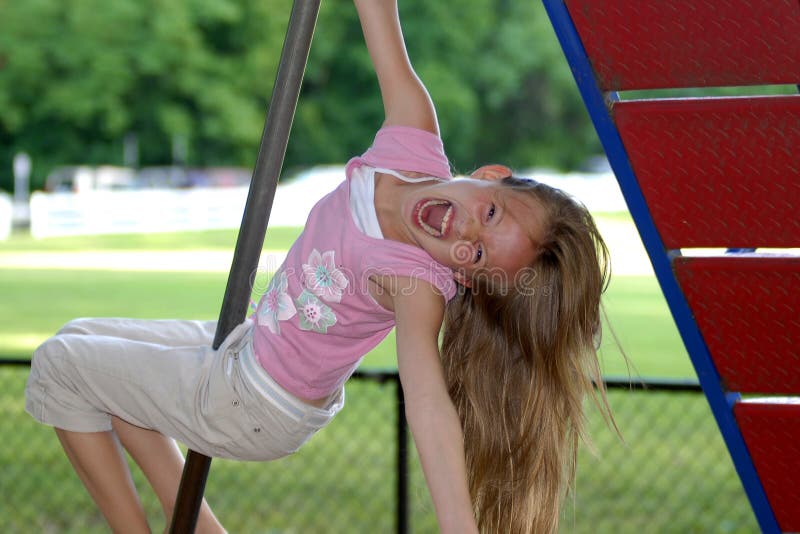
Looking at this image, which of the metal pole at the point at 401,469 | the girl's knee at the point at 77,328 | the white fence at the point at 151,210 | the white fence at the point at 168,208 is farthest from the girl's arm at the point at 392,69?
the white fence at the point at 151,210

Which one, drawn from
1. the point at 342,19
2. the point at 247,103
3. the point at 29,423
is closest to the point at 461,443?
the point at 29,423

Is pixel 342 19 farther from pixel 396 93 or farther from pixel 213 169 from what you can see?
pixel 396 93

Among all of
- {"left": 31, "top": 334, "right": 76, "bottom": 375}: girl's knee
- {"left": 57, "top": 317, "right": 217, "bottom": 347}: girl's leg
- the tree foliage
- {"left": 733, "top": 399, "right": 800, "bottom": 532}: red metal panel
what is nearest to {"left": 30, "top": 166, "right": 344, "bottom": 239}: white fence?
the tree foliage

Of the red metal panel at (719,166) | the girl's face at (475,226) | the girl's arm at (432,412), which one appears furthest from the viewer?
the girl's face at (475,226)

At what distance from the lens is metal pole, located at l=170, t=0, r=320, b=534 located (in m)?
2.08

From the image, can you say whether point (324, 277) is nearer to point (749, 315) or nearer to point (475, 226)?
point (475, 226)

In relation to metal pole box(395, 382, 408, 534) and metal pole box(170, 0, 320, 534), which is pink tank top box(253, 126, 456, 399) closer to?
metal pole box(170, 0, 320, 534)

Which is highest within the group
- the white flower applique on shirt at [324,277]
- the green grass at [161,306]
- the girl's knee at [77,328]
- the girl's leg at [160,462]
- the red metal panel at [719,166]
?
the red metal panel at [719,166]

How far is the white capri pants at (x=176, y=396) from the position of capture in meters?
2.07

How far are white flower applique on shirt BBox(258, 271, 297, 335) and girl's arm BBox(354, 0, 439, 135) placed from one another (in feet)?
1.26

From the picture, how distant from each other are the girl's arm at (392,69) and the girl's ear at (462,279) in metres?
0.33

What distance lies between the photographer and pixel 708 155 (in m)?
1.91

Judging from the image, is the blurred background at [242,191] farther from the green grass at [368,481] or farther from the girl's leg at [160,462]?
the girl's leg at [160,462]

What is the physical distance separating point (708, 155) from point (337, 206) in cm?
69
